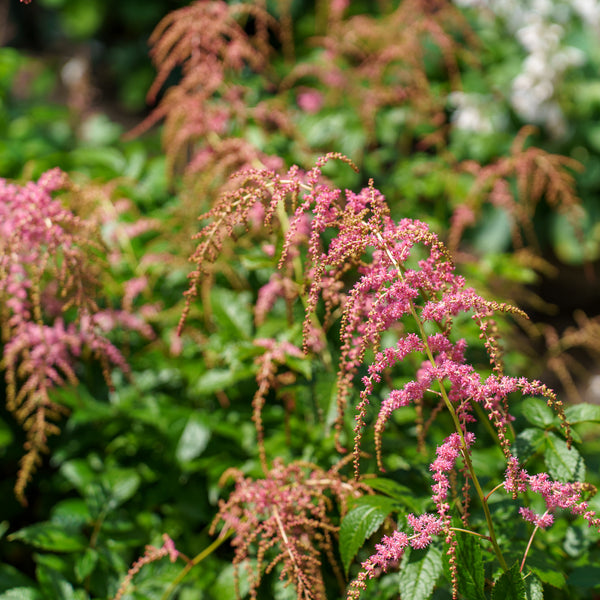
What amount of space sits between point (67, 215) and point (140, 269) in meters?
0.69

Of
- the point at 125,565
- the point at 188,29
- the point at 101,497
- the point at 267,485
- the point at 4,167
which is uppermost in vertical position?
the point at 188,29

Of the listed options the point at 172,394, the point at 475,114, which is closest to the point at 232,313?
the point at 172,394

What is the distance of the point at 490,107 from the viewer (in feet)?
14.2

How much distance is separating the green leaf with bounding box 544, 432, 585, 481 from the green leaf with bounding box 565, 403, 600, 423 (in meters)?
0.06

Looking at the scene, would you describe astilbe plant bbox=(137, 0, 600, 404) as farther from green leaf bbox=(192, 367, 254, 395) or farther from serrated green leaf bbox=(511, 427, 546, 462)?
serrated green leaf bbox=(511, 427, 546, 462)

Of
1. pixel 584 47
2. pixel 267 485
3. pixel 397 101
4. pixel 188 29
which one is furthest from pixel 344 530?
pixel 584 47

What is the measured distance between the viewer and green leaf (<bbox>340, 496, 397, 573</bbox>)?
1.08m

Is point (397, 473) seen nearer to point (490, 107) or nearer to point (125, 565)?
point (125, 565)

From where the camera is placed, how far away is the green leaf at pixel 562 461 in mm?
1095

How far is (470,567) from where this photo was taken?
1.00 meters

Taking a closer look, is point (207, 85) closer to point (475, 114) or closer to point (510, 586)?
point (510, 586)

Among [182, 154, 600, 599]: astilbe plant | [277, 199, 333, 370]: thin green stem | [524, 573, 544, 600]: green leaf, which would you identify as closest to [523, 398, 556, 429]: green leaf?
[182, 154, 600, 599]: astilbe plant

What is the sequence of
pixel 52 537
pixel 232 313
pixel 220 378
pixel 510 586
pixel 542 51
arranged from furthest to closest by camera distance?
pixel 542 51
pixel 232 313
pixel 220 378
pixel 52 537
pixel 510 586

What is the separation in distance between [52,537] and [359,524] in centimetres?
84
